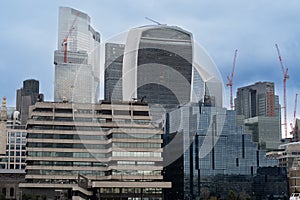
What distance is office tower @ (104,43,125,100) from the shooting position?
442 ft

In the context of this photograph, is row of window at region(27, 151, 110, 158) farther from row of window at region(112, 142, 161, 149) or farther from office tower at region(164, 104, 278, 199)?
office tower at region(164, 104, 278, 199)

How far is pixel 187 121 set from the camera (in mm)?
135875

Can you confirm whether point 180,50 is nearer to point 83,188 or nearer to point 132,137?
point 132,137

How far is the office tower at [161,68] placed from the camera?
13062 centimetres

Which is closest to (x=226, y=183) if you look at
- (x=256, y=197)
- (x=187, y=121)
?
(x=256, y=197)

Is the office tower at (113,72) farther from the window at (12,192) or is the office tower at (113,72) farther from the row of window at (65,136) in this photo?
the window at (12,192)

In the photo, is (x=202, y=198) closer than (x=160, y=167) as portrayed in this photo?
No

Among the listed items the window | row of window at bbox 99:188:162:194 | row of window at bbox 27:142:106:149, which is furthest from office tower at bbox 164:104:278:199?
the window

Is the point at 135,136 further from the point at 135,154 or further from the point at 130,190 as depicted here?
the point at 130,190

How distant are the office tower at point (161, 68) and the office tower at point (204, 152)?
5229 mm

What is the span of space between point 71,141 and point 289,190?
68.6 m

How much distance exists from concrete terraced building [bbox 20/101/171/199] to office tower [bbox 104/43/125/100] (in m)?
12.9

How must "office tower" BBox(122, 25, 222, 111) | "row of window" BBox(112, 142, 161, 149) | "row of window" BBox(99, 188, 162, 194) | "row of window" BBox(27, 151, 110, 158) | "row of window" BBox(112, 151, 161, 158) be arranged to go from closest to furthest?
"row of window" BBox(99, 188, 162, 194) < "row of window" BBox(27, 151, 110, 158) < "row of window" BBox(112, 151, 161, 158) < "row of window" BBox(112, 142, 161, 149) < "office tower" BBox(122, 25, 222, 111)

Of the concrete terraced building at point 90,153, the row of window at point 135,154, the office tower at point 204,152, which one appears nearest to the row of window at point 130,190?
the concrete terraced building at point 90,153
